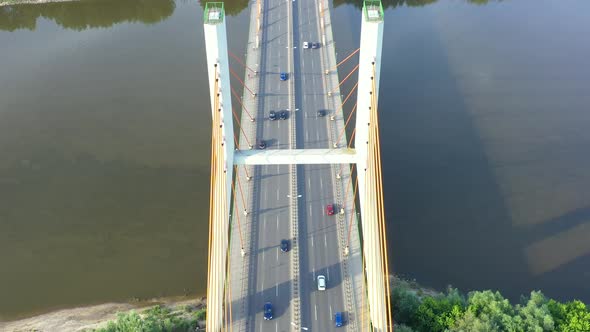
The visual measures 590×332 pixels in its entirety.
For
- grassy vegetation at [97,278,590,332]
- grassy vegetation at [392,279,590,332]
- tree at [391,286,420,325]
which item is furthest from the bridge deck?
grassy vegetation at [392,279,590,332]

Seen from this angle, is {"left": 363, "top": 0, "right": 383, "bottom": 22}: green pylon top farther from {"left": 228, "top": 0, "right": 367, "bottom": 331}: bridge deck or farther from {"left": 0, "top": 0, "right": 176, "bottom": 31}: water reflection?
{"left": 0, "top": 0, "right": 176, "bottom": 31}: water reflection

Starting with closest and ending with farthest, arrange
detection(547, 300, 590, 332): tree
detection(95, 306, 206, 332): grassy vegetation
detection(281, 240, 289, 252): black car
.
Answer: detection(547, 300, 590, 332): tree < detection(95, 306, 206, 332): grassy vegetation < detection(281, 240, 289, 252): black car

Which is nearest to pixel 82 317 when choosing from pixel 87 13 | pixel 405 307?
pixel 405 307

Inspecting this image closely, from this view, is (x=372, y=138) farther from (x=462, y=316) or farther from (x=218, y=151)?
(x=462, y=316)

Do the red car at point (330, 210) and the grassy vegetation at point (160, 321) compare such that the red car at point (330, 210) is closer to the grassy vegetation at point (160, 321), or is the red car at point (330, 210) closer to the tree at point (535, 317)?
the grassy vegetation at point (160, 321)

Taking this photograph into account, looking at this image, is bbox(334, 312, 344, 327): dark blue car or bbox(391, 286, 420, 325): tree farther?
bbox(391, 286, 420, 325): tree

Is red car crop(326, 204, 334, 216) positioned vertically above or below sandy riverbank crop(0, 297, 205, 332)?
above
